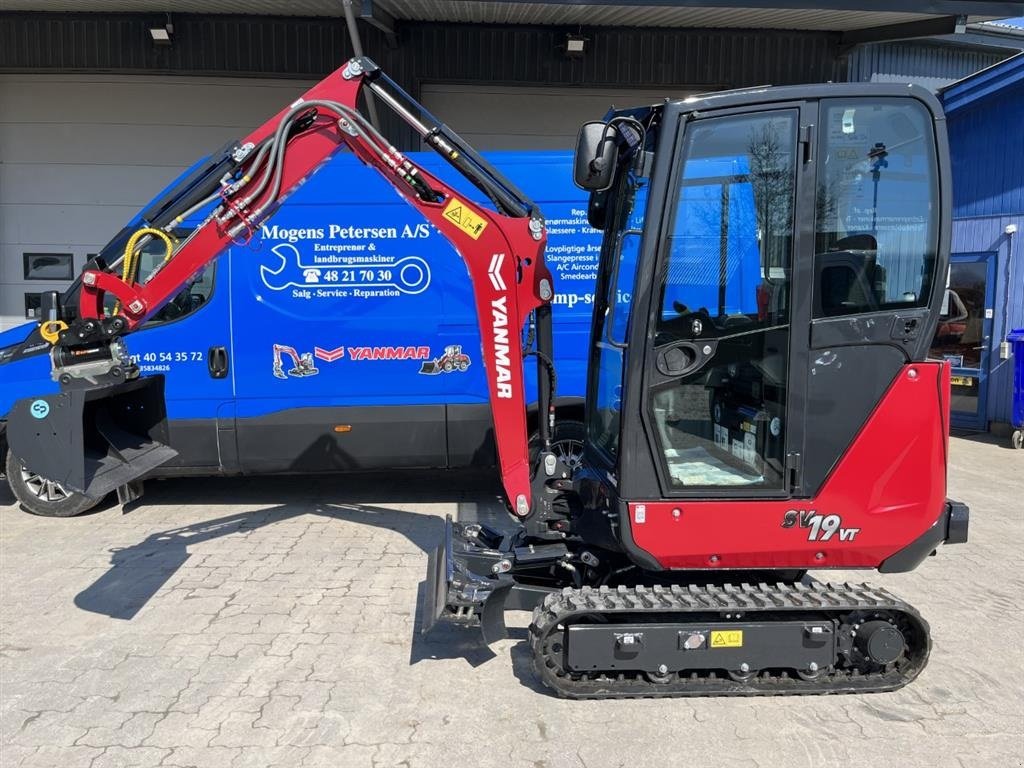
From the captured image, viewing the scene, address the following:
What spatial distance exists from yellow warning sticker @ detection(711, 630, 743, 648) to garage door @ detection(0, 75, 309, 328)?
881cm

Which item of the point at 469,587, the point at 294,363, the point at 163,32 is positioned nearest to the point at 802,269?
the point at 469,587

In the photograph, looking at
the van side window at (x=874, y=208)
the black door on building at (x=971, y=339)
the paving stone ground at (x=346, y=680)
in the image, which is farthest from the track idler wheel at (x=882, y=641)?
the black door on building at (x=971, y=339)

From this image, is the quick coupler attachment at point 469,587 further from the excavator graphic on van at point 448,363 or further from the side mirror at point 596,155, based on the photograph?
the excavator graphic on van at point 448,363

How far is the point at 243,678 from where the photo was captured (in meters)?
3.65

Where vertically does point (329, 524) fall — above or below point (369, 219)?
below

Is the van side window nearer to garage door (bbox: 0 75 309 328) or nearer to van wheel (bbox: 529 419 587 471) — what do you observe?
van wheel (bbox: 529 419 587 471)

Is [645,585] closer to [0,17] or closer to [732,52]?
[732,52]

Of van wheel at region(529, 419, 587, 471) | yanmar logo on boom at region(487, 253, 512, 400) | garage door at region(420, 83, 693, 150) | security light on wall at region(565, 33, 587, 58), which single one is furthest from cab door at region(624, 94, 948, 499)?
garage door at region(420, 83, 693, 150)

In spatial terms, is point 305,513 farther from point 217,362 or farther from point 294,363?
point 217,362

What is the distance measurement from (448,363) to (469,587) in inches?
112

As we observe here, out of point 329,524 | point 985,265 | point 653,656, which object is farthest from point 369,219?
point 985,265

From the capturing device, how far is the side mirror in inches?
128

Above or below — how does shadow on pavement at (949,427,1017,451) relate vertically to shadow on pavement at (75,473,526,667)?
below

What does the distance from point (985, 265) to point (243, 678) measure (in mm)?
10317
